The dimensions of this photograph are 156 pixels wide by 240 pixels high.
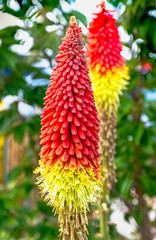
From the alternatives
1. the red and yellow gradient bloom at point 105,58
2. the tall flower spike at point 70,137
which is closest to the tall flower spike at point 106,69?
the red and yellow gradient bloom at point 105,58

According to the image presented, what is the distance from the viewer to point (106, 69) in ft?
2.10

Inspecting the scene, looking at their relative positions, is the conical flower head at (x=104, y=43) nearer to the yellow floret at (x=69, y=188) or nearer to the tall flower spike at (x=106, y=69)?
the tall flower spike at (x=106, y=69)

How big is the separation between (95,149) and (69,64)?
0.47ft

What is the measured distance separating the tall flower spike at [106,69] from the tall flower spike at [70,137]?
0.47ft

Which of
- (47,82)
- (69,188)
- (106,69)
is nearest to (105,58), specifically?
(106,69)

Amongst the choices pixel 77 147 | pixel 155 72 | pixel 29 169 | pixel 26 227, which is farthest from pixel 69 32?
pixel 29 169

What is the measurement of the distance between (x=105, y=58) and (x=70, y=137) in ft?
0.86

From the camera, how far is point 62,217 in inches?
16.3

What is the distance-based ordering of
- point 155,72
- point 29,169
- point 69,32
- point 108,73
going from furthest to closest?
point 29,169 → point 155,72 → point 108,73 → point 69,32

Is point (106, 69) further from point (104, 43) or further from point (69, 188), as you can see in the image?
point (69, 188)

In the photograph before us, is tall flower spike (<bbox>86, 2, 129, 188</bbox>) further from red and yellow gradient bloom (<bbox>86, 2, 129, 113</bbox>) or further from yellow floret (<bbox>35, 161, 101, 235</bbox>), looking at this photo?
yellow floret (<bbox>35, 161, 101, 235</bbox>)

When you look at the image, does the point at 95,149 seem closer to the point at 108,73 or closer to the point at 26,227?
the point at 108,73

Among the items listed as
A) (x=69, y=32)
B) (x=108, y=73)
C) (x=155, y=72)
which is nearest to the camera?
(x=69, y=32)

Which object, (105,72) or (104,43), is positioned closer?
(104,43)
